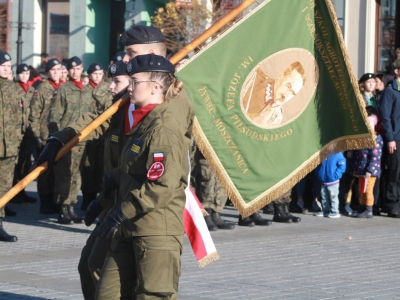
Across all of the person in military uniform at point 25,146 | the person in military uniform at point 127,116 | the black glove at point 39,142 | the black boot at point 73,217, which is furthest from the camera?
the person in military uniform at point 25,146

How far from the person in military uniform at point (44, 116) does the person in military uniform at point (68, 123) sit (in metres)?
0.86

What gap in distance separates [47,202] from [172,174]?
795 centimetres

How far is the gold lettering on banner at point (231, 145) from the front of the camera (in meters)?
7.26

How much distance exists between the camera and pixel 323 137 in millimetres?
7422

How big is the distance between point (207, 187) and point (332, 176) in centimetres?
226

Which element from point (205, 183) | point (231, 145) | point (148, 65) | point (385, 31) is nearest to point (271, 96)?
point (231, 145)

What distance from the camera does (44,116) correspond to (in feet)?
41.2

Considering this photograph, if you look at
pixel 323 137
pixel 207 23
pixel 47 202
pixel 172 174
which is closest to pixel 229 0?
pixel 207 23

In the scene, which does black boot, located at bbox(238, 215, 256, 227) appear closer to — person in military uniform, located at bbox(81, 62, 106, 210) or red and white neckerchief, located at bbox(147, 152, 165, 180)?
person in military uniform, located at bbox(81, 62, 106, 210)

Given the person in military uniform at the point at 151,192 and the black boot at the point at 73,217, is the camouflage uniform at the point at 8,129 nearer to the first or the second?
the black boot at the point at 73,217

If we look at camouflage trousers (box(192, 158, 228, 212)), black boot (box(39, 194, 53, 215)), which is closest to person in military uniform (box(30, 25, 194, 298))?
camouflage trousers (box(192, 158, 228, 212))

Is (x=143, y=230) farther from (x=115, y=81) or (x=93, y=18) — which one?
(x=93, y=18)

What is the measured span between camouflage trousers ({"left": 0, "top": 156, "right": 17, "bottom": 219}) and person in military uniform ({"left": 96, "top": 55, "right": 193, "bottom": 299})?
527cm

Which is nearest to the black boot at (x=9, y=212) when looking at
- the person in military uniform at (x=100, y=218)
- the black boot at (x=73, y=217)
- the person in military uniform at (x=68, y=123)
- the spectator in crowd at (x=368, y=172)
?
the person in military uniform at (x=68, y=123)
